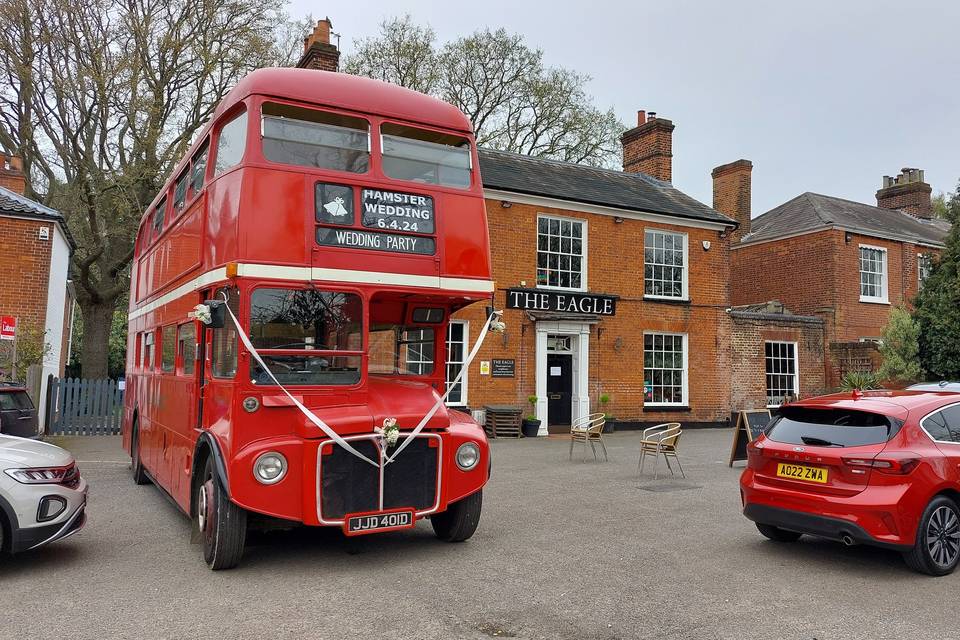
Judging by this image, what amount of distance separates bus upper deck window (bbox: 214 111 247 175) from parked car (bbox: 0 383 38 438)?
23.3 feet

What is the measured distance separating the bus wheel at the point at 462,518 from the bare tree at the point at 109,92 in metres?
16.7

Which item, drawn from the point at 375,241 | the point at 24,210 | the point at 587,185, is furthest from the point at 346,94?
the point at 587,185

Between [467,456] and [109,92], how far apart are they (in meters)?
17.9

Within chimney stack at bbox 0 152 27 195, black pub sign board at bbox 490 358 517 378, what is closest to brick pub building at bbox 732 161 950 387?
black pub sign board at bbox 490 358 517 378

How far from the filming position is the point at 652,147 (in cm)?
2309

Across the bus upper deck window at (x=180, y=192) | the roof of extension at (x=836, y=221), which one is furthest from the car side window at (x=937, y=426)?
the roof of extension at (x=836, y=221)

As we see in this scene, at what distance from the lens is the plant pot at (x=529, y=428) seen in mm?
16859

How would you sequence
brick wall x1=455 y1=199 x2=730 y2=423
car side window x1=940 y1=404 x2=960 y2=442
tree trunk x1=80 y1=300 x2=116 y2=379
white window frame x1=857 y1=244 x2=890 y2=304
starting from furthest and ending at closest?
white window frame x1=857 y1=244 x2=890 y2=304, tree trunk x1=80 y1=300 x2=116 y2=379, brick wall x1=455 y1=199 x2=730 y2=423, car side window x1=940 y1=404 x2=960 y2=442

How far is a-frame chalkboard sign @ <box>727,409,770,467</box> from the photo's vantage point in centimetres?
1190

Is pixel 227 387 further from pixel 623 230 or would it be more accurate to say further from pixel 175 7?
pixel 175 7

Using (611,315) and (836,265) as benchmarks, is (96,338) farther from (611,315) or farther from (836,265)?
(836,265)

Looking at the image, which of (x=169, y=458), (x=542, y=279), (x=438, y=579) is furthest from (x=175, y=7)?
(x=438, y=579)

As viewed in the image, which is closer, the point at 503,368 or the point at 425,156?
the point at 425,156

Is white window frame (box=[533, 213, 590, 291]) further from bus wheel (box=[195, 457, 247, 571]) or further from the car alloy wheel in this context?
bus wheel (box=[195, 457, 247, 571])
